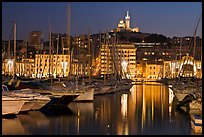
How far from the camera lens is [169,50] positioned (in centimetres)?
15588

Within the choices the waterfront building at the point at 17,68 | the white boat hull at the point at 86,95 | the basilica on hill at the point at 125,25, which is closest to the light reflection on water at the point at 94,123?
the white boat hull at the point at 86,95

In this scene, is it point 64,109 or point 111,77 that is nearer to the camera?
point 64,109

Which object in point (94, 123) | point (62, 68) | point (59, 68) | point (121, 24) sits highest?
point (121, 24)

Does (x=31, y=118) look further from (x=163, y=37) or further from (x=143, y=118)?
(x=163, y=37)

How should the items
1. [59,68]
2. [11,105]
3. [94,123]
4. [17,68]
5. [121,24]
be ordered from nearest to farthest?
1. [94,123]
2. [11,105]
3. [17,68]
4. [59,68]
5. [121,24]

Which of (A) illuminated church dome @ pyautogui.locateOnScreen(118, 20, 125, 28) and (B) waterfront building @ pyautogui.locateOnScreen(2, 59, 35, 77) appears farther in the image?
(A) illuminated church dome @ pyautogui.locateOnScreen(118, 20, 125, 28)

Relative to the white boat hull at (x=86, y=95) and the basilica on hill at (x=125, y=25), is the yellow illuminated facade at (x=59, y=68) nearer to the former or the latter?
the white boat hull at (x=86, y=95)

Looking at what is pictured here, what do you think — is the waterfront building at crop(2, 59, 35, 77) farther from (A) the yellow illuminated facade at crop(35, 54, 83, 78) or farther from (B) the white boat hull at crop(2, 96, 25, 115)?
(B) the white boat hull at crop(2, 96, 25, 115)

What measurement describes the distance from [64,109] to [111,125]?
20.1ft

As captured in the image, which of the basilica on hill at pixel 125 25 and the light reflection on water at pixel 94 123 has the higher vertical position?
the basilica on hill at pixel 125 25

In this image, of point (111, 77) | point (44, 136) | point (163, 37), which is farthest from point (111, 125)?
point (163, 37)

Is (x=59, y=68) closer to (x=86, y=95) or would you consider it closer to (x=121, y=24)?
(x=86, y=95)

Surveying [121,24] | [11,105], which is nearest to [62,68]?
[11,105]

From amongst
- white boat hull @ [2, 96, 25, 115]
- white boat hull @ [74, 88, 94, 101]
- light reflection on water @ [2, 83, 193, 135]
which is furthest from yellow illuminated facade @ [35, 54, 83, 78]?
white boat hull @ [2, 96, 25, 115]
